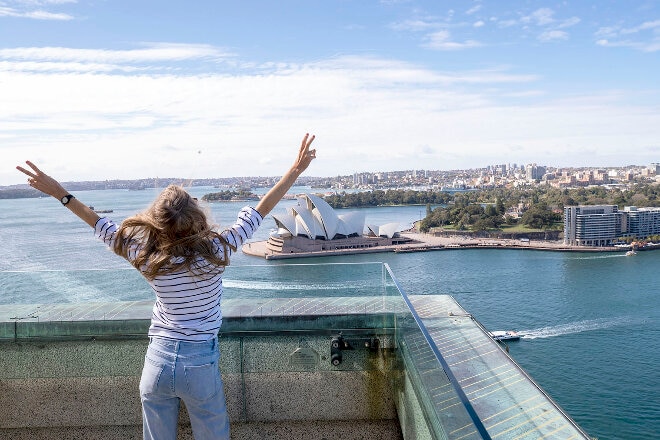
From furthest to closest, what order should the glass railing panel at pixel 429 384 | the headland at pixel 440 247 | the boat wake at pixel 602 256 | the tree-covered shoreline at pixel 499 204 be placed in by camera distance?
the tree-covered shoreline at pixel 499 204 → the headland at pixel 440 247 → the boat wake at pixel 602 256 → the glass railing panel at pixel 429 384

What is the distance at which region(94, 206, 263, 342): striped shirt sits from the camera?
0.64 meters

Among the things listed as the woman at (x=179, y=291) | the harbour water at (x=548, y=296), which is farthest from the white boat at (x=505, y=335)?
the woman at (x=179, y=291)

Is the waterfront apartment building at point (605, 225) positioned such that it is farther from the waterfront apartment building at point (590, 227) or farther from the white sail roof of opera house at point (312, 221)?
the white sail roof of opera house at point (312, 221)

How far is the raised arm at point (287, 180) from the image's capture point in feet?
2.41

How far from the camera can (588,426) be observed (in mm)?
6039

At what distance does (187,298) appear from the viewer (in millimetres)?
650

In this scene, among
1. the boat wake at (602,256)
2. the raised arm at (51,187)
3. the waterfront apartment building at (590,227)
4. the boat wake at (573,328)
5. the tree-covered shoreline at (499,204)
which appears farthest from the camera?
the tree-covered shoreline at (499,204)

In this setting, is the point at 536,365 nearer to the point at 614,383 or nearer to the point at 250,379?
the point at 614,383

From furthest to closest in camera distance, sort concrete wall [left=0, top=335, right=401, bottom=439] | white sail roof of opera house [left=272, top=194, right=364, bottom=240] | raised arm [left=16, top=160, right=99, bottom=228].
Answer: white sail roof of opera house [left=272, top=194, right=364, bottom=240]
concrete wall [left=0, top=335, right=401, bottom=439]
raised arm [left=16, top=160, right=99, bottom=228]

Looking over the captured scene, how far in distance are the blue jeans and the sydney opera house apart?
17.5 m

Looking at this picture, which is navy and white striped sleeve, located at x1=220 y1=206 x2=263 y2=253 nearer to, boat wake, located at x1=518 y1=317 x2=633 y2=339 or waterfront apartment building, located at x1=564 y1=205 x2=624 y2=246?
boat wake, located at x1=518 y1=317 x2=633 y2=339

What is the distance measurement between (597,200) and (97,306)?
98.3 ft

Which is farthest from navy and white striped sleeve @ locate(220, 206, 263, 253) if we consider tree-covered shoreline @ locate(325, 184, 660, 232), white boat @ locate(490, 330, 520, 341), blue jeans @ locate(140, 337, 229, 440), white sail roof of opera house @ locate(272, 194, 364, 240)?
tree-covered shoreline @ locate(325, 184, 660, 232)

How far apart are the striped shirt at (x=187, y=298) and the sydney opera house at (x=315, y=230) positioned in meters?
17.5
